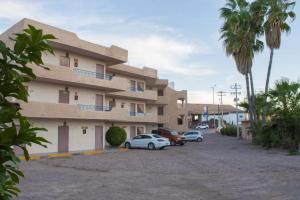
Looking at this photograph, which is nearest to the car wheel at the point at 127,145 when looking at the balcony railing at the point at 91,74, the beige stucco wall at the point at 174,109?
the balcony railing at the point at 91,74

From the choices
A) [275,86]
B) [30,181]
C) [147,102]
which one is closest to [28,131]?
[30,181]

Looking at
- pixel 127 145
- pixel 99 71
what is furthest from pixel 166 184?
pixel 99 71

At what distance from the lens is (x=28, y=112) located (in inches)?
1133

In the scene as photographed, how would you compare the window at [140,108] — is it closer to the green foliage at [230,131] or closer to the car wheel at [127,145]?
the car wheel at [127,145]

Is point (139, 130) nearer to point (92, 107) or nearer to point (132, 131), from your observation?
point (132, 131)

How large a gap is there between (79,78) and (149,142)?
9.68 m

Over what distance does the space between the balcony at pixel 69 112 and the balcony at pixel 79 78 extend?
81.9 inches

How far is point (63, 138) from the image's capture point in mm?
34406

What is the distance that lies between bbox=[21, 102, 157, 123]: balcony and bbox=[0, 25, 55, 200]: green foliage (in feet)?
77.1

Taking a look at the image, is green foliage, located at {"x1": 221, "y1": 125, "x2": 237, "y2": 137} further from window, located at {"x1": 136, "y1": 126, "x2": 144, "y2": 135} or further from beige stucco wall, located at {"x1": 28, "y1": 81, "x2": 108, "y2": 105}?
beige stucco wall, located at {"x1": 28, "y1": 81, "x2": 108, "y2": 105}

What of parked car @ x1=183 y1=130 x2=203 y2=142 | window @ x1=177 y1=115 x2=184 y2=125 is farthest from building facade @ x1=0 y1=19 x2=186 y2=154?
window @ x1=177 y1=115 x2=184 y2=125

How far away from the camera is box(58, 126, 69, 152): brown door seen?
3405 centimetres

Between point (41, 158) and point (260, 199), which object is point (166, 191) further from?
point (41, 158)

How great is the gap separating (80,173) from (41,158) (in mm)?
10210
